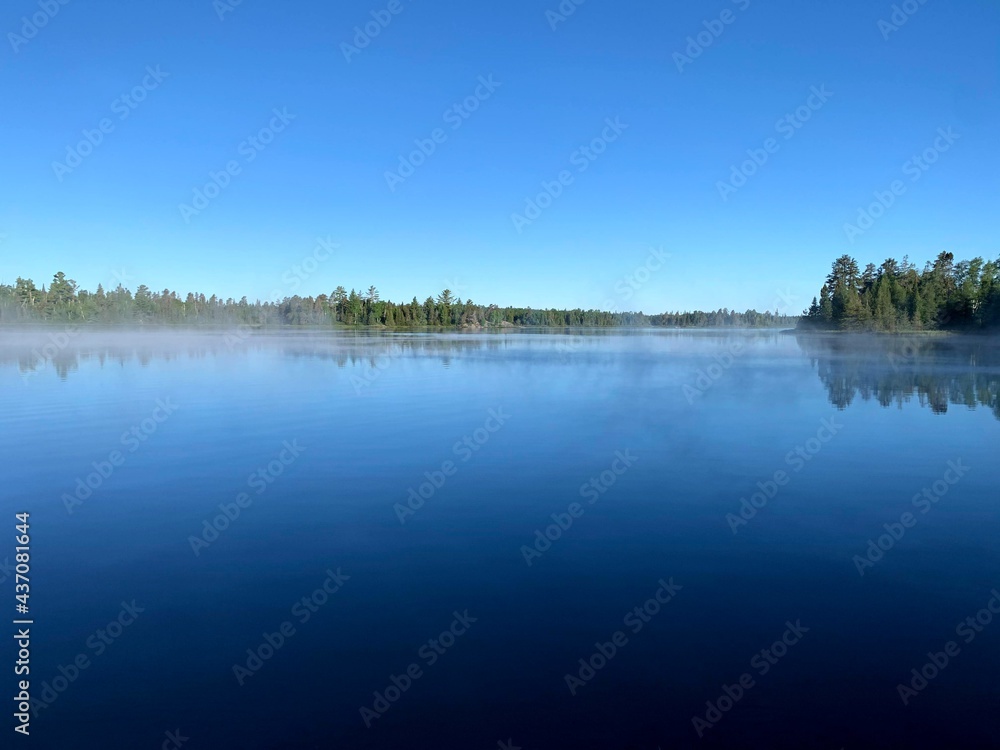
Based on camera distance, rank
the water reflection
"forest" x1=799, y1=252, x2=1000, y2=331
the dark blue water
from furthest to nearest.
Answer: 1. "forest" x1=799, y1=252, x2=1000, y2=331
2. the water reflection
3. the dark blue water

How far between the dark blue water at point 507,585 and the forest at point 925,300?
271 feet

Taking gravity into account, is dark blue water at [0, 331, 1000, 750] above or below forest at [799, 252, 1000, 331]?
below

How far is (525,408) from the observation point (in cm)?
2027

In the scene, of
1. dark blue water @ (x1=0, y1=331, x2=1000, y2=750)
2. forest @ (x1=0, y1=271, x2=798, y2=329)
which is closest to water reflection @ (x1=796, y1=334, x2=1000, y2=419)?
dark blue water @ (x1=0, y1=331, x2=1000, y2=750)

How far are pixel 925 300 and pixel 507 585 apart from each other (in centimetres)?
10019

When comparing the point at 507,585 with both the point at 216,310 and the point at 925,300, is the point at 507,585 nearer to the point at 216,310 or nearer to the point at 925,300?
the point at 925,300

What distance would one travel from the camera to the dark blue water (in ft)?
17.0

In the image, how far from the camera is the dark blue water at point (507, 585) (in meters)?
5.18

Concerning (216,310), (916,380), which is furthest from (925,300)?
(216,310)

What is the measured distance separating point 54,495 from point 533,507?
27.8 feet

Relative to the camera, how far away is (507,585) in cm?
739

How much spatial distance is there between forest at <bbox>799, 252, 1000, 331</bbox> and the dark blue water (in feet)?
271

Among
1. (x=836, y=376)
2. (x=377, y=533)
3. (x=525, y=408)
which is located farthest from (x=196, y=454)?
(x=836, y=376)

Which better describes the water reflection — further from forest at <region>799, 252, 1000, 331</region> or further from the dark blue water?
forest at <region>799, 252, 1000, 331</region>
